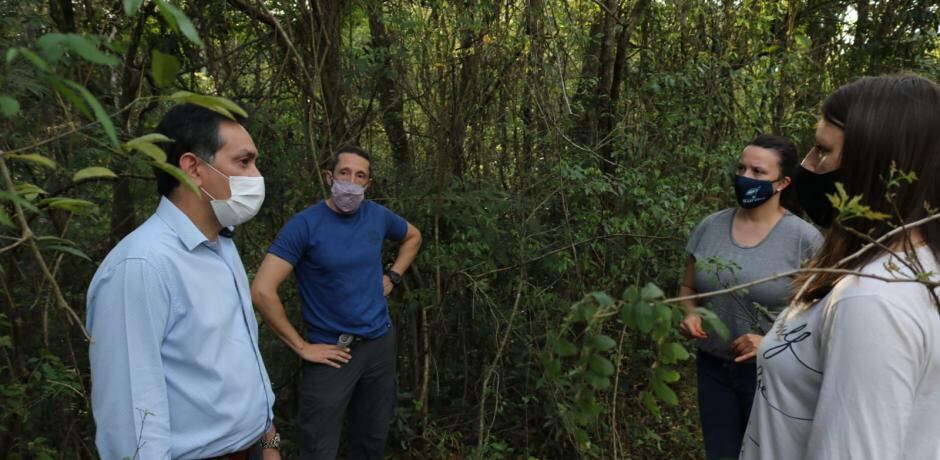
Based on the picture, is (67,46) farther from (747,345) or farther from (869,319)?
(747,345)

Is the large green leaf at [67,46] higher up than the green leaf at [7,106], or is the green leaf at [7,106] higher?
the large green leaf at [67,46]

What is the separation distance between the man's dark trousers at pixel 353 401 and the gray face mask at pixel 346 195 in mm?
730

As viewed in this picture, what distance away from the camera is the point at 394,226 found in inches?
154

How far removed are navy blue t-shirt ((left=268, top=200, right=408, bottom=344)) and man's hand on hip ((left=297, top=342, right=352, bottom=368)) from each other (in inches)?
2.3

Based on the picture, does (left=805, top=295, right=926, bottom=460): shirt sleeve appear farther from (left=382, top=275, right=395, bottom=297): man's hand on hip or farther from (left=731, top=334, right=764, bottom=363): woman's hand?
(left=382, top=275, right=395, bottom=297): man's hand on hip

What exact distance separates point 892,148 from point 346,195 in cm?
268

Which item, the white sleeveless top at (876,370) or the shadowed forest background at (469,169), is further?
the shadowed forest background at (469,169)

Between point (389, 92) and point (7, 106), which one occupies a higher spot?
point (389, 92)

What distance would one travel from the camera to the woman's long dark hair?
1.37 m

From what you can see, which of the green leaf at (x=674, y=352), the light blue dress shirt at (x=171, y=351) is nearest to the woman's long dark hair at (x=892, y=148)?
the green leaf at (x=674, y=352)

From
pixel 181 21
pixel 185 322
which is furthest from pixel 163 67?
pixel 185 322

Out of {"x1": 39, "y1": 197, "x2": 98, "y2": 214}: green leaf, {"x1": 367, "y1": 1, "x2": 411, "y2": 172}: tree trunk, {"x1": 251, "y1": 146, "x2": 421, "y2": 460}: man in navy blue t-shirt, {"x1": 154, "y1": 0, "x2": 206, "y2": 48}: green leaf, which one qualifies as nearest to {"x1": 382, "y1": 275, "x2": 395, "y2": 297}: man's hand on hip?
{"x1": 251, "y1": 146, "x2": 421, "y2": 460}: man in navy blue t-shirt

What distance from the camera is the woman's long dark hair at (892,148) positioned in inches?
53.9

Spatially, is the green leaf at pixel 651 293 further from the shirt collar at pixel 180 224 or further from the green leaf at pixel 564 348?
the shirt collar at pixel 180 224
